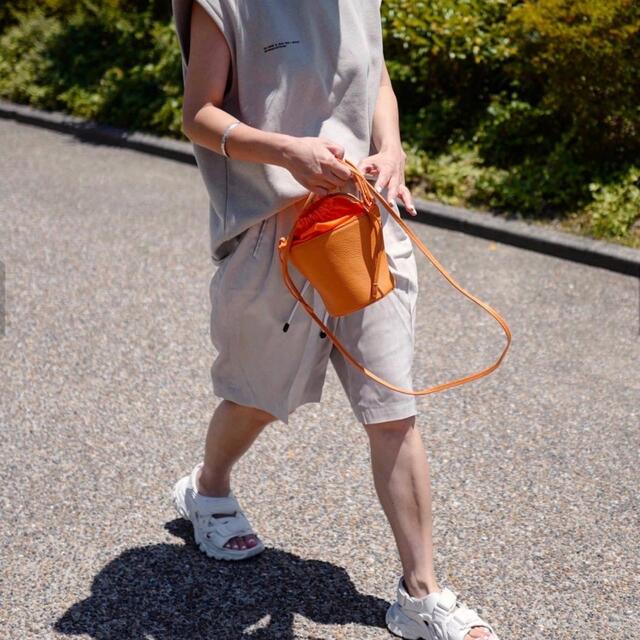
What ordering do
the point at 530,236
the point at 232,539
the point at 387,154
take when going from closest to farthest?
1. the point at 387,154
2. the point at 232,539
3. the point at 530,236

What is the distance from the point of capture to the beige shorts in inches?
101

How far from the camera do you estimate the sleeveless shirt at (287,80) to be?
7.87 ft

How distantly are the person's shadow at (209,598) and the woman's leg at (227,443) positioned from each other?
0.13 metres

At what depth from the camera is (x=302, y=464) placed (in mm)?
3668

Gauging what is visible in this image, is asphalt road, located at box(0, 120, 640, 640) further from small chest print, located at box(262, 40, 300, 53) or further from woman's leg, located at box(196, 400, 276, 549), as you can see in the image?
small chest print, located at box(262, 40, 300, 53)

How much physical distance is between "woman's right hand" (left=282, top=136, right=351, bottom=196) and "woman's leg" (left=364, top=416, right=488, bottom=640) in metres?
0.65

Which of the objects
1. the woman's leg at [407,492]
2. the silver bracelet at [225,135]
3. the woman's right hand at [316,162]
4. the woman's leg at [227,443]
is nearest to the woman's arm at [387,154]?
the woman's right hand at [316,162]

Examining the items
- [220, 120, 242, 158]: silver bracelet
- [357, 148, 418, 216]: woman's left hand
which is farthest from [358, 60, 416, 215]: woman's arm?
[220, 120, 242, 158]: silver bracelet

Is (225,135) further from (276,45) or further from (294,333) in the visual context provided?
(294,333)

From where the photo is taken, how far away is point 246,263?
2.62m

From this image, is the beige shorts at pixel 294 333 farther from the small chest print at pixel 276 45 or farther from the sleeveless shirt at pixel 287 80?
the small chest print at pixel 276 45

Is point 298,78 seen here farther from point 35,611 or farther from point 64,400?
point 64,400

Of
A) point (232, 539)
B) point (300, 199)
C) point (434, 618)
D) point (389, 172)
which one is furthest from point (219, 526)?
point (389, 172)

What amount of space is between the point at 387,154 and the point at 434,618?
3.86 feet
